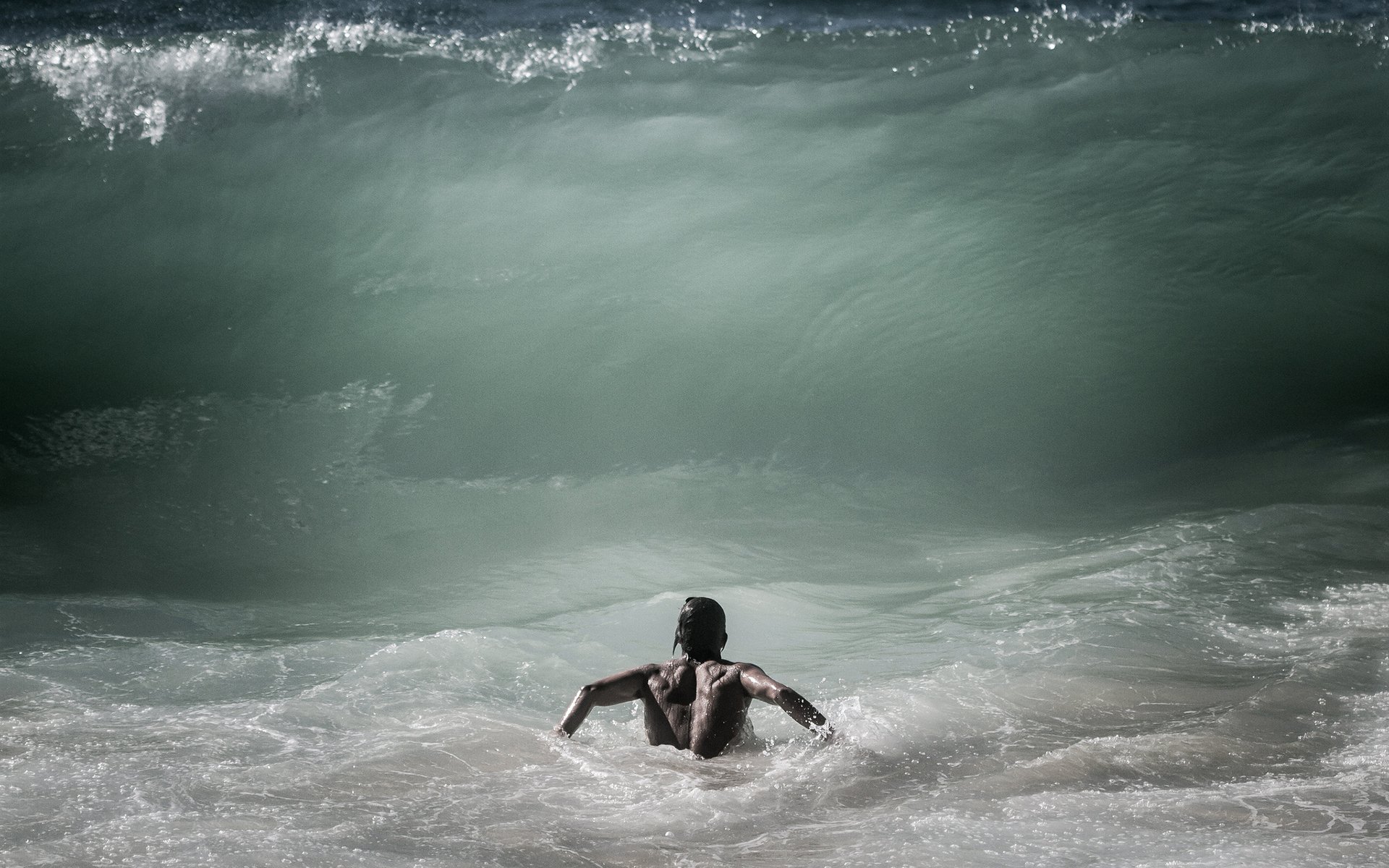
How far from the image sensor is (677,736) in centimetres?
337

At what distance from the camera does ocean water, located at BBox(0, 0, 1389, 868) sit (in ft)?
14.6

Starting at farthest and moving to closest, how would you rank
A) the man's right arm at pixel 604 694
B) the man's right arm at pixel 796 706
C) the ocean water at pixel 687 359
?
the ocean water at pixel 687 359 < the man's right arm at pixel 604 694 < the man's right arm at pixel 796 706

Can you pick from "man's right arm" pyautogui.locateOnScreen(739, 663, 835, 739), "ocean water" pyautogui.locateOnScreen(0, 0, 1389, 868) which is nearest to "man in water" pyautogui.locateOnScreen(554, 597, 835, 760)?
"man's right arm" pyautogui.locateOnScreen(739, 663, 835, 739)

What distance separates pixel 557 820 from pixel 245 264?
5433mm

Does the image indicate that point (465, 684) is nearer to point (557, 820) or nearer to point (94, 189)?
point (557, 820)

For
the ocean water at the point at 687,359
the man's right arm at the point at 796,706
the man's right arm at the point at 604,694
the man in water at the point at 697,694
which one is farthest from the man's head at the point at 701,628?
the ocean water at the point at 687,359

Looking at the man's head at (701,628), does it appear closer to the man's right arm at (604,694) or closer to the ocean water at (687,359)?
the man's right arm at (604,694)

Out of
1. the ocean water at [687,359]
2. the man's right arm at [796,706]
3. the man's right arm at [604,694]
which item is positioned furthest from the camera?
the ocean water at [687,359]

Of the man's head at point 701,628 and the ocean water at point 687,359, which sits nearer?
the man's head at point 701,628

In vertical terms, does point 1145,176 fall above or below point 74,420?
above

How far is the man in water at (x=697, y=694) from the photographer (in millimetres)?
3285

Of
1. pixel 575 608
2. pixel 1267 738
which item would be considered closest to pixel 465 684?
pixel 575 608

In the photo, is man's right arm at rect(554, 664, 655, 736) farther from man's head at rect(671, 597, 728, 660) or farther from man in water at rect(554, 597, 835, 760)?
man's head at rect(671, 597, 728, 660)

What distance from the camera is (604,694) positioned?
3.48 meters
